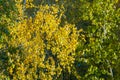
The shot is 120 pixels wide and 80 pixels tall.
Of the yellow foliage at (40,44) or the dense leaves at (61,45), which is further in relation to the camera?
the yellow foliage at (40,44)

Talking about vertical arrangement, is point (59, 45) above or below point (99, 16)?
below

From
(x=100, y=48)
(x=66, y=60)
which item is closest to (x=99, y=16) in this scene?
(x=100, y=48)

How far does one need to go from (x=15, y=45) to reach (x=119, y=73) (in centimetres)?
681

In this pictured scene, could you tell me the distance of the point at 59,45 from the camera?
21.7 meters

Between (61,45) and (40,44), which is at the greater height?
(40,44)

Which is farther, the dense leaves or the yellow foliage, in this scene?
the yellow foliage

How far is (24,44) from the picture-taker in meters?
21.5

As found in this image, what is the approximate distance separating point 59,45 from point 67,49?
0.57 metres

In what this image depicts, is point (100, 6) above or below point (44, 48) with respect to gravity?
above

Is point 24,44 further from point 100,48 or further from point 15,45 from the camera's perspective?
point 100,48

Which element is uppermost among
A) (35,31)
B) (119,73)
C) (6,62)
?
(35,31)

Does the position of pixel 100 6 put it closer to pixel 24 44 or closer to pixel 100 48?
pixel 100 48

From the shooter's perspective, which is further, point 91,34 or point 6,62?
point 6,62

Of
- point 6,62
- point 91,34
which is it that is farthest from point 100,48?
point 6,62
